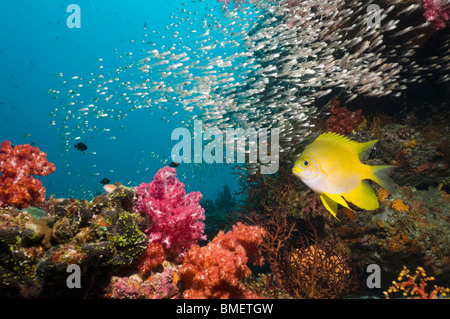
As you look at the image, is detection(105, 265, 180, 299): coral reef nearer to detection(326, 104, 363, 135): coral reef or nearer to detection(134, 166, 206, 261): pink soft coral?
detection(134, 166, 206, 261): pink soft coral

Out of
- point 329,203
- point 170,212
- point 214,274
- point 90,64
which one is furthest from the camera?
point 90,64

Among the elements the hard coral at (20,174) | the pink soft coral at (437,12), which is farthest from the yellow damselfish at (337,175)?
the pink soft coral at (437,12)

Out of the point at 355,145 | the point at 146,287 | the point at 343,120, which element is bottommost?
the point at 146,287

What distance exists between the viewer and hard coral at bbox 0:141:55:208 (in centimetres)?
387

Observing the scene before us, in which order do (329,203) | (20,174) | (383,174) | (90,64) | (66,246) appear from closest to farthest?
(383,174), (329,203), (66,246), (20,174), (90,64)

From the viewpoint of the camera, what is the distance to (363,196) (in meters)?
2.06

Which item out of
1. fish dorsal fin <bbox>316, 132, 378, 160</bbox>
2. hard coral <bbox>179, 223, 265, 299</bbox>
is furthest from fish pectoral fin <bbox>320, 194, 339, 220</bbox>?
hard coral <bbox>179, 223, 265, 299</bbox>

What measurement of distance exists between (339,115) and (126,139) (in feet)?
461

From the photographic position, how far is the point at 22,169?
4164mm

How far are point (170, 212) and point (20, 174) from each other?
3082 mm

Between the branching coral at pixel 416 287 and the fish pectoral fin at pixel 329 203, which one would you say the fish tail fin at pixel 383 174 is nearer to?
the fish pectoral fin at pixel 329 203

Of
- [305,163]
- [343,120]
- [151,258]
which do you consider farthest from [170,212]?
[343,120]

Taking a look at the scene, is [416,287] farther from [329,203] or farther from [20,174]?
[20,174]

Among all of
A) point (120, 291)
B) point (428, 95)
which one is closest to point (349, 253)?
point (120, 291)
